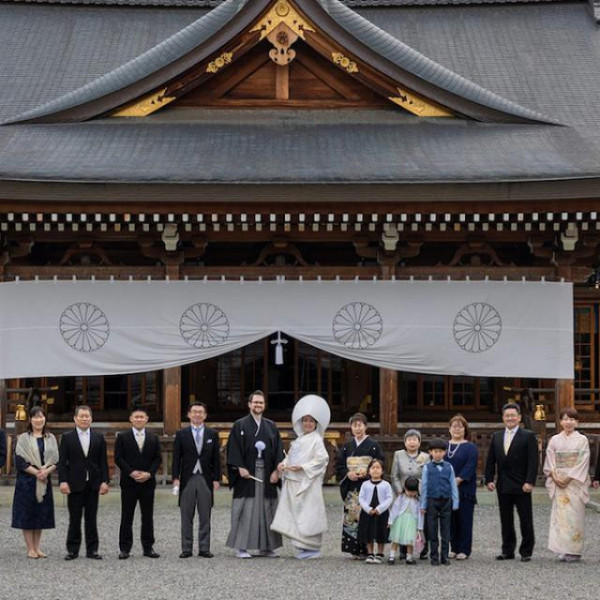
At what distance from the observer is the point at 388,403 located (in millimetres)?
15211

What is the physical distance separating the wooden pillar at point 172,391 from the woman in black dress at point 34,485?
14.5 feet

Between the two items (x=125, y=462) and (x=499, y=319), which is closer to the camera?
(x=125, y=462)

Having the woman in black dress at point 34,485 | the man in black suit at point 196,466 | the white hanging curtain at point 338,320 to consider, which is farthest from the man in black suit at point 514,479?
the white hanging curtain at point 338,320

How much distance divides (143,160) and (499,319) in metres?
4.93

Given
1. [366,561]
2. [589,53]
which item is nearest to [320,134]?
[589,53]

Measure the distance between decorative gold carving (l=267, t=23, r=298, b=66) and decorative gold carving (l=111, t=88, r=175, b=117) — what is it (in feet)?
5.00

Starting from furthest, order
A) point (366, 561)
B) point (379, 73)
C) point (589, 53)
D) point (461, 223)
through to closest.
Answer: point (589, 53) < point (379, 73) < point (461, 223) < point (366, 561)

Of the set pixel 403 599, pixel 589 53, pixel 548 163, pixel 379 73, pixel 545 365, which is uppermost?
pixel 589 53

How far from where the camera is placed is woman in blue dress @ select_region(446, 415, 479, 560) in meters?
10.5

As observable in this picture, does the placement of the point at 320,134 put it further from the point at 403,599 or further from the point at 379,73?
the point at 403,599

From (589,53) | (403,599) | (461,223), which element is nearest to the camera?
(403,599)

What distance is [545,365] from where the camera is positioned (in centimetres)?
1509

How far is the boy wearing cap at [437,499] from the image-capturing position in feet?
33.4

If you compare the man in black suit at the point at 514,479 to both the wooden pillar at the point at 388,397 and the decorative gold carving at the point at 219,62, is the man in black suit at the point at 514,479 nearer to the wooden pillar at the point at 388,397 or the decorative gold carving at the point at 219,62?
the wooden pillar at the point at 388,397
